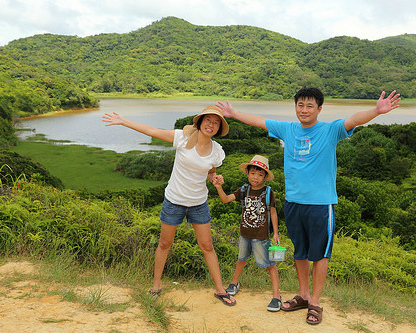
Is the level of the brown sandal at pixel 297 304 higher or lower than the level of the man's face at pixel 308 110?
lower

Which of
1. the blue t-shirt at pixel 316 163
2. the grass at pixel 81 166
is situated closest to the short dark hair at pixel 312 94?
the blue t-shirt at pixel 316 163

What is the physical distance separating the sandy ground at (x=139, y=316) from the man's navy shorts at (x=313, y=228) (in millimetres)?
582

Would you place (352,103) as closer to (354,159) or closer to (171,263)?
(354,159)

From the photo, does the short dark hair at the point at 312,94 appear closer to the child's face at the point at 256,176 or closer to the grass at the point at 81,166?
the child's face at the point at 256,176

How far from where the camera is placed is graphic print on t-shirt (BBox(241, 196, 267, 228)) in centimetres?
367

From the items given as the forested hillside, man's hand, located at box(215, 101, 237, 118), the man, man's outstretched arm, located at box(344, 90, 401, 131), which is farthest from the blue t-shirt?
the forested hillside

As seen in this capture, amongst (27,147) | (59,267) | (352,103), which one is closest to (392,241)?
(59,267)

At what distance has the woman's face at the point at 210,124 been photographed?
356 centimetres

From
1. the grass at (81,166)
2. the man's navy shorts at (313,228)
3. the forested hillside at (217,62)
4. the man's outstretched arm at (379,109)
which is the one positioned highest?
the forested hillside at (217,62)

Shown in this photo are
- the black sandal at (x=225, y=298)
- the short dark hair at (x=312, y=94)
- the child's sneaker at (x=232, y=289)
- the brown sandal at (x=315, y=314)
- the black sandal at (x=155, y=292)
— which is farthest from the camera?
the child's sneaker at (x=232, y=289)

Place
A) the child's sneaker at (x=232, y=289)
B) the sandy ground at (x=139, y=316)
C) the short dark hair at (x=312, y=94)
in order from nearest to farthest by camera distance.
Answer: the sandy ground at (x=139, y=316), the short dark hair at (x=312, y=94), the child's sneaker at (x=232, y=289)

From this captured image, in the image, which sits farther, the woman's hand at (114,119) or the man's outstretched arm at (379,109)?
the woman's hand at (114,119)

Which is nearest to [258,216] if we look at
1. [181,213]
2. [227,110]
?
[181,213]

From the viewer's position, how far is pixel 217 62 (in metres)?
120
